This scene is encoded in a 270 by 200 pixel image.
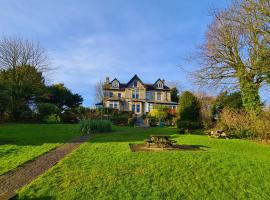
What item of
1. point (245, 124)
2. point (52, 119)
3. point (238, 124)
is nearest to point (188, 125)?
point (238, 124)

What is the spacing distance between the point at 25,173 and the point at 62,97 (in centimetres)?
3721

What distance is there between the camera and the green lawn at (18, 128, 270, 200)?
6266 mm

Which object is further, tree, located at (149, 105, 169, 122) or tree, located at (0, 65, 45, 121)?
tree, located at (149, 105, 169, 122)

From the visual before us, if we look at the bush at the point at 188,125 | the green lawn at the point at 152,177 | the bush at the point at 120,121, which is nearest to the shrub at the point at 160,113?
the bush at the point at 120,121

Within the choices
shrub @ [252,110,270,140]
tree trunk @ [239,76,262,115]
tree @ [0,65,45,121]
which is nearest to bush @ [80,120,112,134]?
tree trunk @ [239,76,262,115]

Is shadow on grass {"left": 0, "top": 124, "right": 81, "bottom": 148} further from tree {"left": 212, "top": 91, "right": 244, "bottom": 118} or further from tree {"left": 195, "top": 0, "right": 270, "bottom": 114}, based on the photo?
tree {"left": 212, "top": 91, "right": 244, "bottom": 118}

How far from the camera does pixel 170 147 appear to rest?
40.3ft

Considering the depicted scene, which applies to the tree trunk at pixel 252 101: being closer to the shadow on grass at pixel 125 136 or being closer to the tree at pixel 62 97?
the shadow on grass at pixel 125 136

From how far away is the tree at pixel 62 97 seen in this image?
139 feet

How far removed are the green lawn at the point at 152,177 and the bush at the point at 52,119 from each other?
19254 mm

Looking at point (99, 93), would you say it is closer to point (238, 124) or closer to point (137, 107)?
point (137, 107)

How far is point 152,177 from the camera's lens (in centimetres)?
743

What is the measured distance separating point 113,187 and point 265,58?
1074 cm

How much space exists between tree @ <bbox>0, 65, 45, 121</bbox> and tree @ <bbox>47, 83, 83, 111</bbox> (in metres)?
7.34
